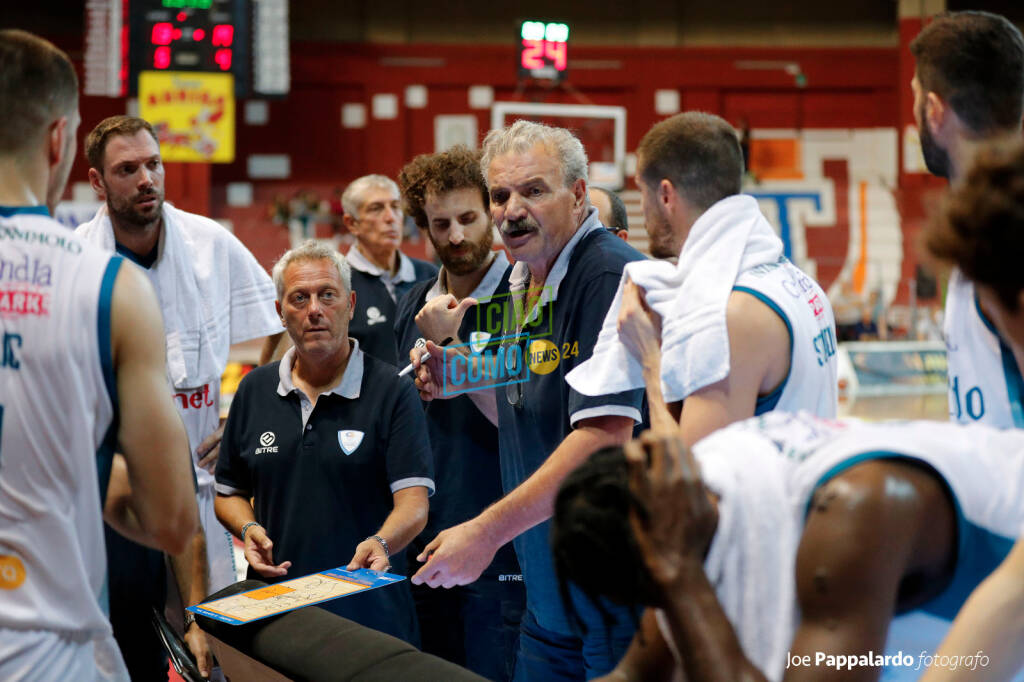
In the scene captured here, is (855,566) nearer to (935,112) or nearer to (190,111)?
(935,112)

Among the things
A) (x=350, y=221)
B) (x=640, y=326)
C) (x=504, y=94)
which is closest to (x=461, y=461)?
(x=640, y=326)

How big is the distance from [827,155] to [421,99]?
19.5 ft

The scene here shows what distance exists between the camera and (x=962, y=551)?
55.6 inches

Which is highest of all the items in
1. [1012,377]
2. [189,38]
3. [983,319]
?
[189,38]

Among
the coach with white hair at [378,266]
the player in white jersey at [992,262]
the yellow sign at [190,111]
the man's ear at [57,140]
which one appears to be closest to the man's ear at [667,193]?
the player in white jersey at [992,262]

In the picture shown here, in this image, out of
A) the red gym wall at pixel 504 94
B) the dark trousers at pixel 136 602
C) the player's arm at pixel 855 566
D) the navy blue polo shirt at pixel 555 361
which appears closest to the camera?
the player's arm at pixel 855 566

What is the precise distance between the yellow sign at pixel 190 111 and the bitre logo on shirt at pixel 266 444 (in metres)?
7.76

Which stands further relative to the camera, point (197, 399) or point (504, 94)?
point (504, 94)

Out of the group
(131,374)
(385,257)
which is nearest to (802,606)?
(131,374)

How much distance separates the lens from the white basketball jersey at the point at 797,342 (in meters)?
2.10

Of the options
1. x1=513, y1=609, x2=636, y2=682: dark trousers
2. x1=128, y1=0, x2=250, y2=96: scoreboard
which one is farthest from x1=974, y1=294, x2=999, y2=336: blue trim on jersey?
x1=128, y1=0, x2=250, y2=96: scoreboard

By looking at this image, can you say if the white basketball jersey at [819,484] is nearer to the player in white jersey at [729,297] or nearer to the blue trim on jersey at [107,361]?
the player in white jersey at [729,297]

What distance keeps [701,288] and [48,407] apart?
124 centimetres

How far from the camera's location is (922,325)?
12.1 meters
